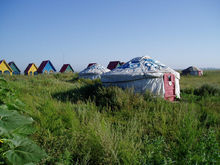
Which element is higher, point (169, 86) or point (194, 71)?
point (194, 71)

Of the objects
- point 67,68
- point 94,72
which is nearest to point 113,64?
point 67,68

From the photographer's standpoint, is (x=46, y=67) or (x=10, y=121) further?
(x=46, y=67)

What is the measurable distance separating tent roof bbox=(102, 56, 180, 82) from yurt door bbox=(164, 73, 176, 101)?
214 millimetres

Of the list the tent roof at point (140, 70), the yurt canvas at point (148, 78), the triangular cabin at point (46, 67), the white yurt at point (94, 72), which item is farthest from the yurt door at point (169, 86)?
the triangular cabin at point (46, 67)

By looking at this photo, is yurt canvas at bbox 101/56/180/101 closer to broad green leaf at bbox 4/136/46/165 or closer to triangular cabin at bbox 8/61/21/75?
broad green leaf at bbox 4/136/46/165

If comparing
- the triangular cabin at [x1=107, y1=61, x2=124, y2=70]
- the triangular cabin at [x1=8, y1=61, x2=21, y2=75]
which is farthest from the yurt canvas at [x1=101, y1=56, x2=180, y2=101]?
the triangular cabin at [x1=8, y1=61, x2=21, y2=75]

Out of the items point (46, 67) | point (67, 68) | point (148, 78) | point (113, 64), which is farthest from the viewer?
point (67, 68)

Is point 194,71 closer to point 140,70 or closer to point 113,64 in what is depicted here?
point 113,64

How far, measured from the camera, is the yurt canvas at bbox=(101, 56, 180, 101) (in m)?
6.85

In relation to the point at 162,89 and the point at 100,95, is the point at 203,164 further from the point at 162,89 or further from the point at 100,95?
the point at 162,89

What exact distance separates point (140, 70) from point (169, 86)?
4.35ft

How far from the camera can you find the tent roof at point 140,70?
22.5 ft

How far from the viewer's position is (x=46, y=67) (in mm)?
25109

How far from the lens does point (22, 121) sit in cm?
110
